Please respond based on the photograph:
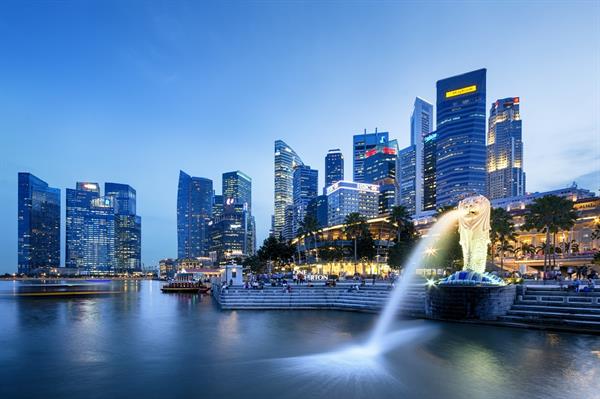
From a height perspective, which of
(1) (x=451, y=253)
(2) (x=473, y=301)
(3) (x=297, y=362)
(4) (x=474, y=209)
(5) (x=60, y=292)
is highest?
(4) (x=474, y=209)

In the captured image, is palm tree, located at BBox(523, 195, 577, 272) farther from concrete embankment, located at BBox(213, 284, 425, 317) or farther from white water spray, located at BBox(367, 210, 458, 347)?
concrete embankment, located at BBox(213, 284, 425, 317)

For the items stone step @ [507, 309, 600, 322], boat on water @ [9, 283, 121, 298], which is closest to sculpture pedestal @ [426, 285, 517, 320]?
stone step @ [507, 309, 600, 322]

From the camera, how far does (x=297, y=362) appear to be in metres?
21.0

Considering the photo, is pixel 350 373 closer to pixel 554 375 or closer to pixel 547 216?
pixel 554 375

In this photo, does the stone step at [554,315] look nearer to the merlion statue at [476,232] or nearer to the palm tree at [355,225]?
the merlion statue at [476,232]

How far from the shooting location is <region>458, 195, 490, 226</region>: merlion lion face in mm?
36562

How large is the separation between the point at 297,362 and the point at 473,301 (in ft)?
62.9

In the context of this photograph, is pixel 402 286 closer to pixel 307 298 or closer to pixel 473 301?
pixel 473 301

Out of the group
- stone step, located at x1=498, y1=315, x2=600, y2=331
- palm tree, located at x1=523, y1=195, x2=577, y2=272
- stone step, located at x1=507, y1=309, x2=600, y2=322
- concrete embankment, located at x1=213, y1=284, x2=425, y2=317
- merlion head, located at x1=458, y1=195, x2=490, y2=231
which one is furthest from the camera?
palm tree, located at x1=523, y1=195, x2=577, y2=272

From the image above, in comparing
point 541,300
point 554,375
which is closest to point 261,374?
point 554,375

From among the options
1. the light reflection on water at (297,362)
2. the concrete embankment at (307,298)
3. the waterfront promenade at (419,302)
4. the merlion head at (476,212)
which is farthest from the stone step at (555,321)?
the concrete embankment at (307,298)

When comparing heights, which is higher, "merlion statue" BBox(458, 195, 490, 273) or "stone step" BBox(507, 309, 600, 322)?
"merlion statue" BBox(458, 195, 490, 273)

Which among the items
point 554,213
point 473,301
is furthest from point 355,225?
point 473,301

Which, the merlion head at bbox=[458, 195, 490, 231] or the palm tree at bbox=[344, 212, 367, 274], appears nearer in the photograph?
the merlion head at bbox=[458, 195, 490, 231]
